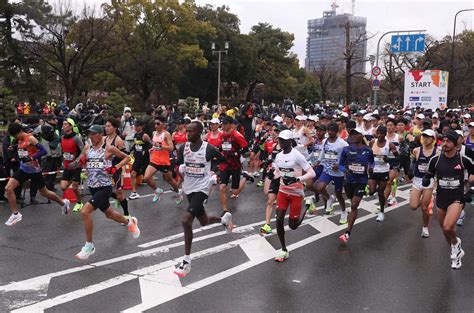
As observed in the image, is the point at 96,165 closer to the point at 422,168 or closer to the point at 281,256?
the point at 281,256

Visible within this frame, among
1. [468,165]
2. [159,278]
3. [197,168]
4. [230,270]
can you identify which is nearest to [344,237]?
[468,165]

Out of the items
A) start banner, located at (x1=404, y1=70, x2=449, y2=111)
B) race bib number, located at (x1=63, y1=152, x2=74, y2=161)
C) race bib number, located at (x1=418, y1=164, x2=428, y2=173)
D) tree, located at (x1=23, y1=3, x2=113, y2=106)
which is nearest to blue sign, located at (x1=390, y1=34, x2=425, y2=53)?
start banner, located at (x1=404, y1=70, x2=449, y2=111)

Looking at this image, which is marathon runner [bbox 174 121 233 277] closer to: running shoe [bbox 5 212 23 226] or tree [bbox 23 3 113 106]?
running shoe [bbox 5 212 23 226]

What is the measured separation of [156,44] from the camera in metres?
51.7

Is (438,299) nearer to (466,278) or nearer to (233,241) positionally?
(466,278)

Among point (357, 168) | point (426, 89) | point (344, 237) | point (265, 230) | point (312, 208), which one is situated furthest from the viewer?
point (426, 89)

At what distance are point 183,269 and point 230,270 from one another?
0.72 metres

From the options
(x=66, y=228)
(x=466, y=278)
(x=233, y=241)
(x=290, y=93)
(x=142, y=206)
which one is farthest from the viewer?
(x=290, y=93)

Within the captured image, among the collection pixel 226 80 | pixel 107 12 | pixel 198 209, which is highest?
pixel 107 12

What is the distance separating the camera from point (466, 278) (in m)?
6.88

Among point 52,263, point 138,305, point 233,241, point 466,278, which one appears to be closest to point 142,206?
point 233,241

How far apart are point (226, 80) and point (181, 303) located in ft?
192

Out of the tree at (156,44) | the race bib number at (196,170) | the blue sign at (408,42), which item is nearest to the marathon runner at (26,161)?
the race bib number at (196,170)

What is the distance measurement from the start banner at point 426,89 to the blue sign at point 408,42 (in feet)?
7.70
